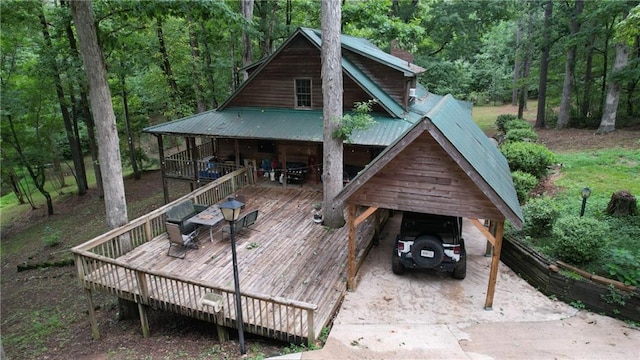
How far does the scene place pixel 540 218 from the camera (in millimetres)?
9438

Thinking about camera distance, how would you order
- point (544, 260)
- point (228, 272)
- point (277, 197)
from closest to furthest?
point (544, 260), point (228, 272), point (277, 197)

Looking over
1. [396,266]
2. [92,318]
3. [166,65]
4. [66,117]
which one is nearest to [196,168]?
[92,318]

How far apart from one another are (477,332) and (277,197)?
886 cm

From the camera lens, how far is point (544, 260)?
27.7 ft

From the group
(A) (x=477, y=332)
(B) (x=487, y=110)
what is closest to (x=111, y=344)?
(A) (x=477, y=332)

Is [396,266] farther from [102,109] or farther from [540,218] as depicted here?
[102,109]

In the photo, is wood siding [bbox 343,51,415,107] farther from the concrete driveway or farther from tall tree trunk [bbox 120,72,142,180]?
tall tree trunk [bbox 120,72,142,180]

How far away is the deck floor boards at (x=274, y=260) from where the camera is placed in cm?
819

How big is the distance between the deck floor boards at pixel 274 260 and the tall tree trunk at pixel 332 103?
78cm

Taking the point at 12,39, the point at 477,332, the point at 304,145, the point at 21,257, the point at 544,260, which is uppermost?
the point at 12,39

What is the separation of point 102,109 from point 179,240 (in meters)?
4.31

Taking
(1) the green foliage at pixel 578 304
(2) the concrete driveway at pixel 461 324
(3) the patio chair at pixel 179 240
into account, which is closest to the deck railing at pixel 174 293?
(2) the concrete driveway at pixel 461 324

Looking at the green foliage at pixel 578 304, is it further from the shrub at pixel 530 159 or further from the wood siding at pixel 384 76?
the wood siding at pixel 384 76

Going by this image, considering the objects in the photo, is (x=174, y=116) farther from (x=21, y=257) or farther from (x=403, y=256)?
(x=403, y=256)
